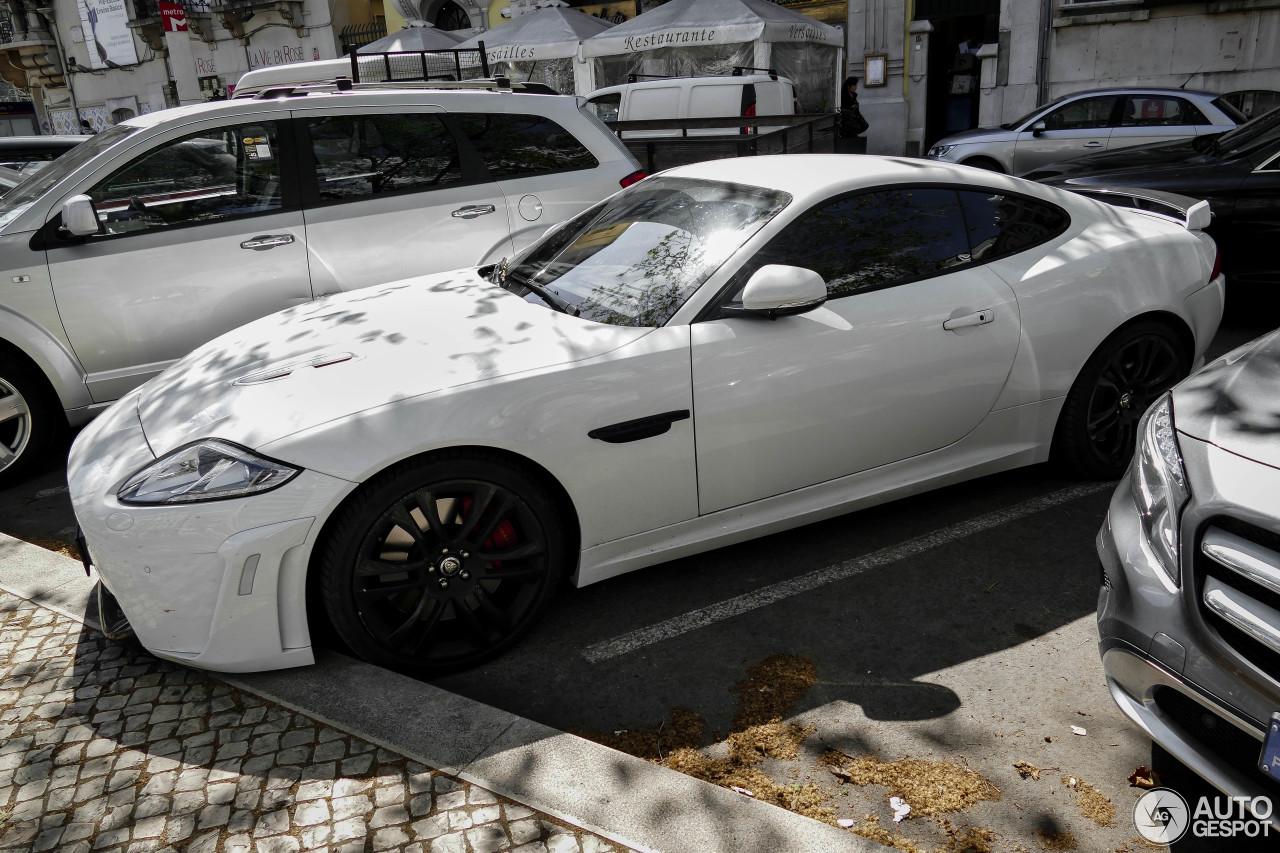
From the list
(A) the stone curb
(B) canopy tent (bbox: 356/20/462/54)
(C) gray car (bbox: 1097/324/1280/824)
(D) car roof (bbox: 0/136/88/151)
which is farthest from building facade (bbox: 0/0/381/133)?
(C) gray car (bbox: 1097/324/1280/824)

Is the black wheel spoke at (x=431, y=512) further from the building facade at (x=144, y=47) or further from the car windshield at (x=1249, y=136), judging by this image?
the building facade at (x=144, y=47)

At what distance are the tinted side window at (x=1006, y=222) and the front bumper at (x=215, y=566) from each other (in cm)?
276

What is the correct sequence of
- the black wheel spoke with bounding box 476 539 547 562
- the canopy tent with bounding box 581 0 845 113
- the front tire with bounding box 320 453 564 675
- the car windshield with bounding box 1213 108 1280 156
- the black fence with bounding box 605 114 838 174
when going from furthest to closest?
the canopy tent with bounding box 581 0 845 113
the black fence with bounding box 605 114 838 174
the car windshield with bounding box 1213 108 1280 156
the black wheel spoke with bounding box 476 539 547 562
the front tire with bounding box 320 453 564 675

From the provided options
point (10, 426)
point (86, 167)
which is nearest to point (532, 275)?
point (86, 167)

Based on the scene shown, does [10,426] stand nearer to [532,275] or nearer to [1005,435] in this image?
[532,275]

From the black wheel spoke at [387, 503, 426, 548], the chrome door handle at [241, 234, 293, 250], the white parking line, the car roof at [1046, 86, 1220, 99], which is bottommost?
the white parking line

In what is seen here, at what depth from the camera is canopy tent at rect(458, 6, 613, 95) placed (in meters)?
17.9

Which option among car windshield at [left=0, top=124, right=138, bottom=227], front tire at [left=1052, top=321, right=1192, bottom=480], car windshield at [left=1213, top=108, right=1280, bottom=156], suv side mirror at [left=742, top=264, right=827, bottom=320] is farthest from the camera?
car windshield at [left=1213, top=108, right=1280, bottom=156]

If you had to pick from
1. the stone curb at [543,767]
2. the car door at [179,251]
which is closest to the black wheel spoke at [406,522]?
the stone curb at [543,767]

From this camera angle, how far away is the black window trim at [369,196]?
18.2 ft

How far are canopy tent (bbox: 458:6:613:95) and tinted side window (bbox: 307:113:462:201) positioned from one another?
12345 millimetres

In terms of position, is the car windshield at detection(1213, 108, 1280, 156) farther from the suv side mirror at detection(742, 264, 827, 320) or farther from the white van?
the white van

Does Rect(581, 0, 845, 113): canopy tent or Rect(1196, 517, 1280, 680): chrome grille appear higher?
Rect(581, 0, 845, 113): canopy tent

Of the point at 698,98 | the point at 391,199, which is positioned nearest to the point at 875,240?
the point at 391,199
